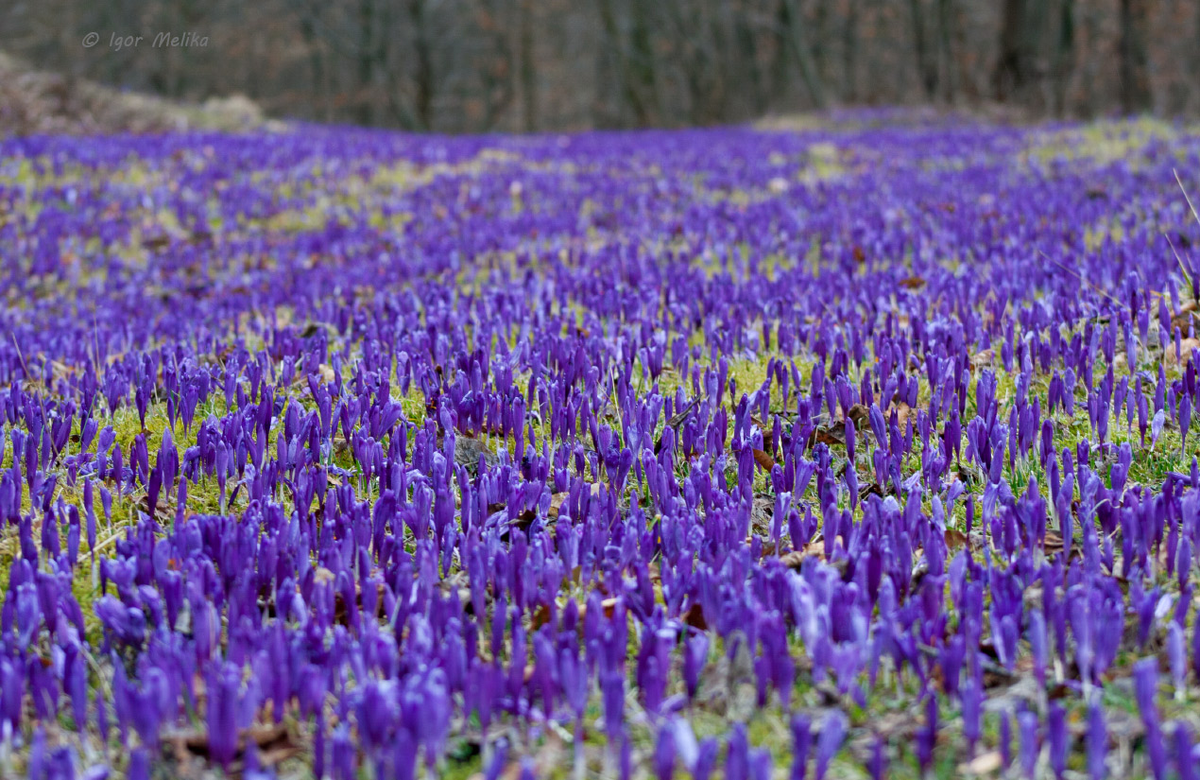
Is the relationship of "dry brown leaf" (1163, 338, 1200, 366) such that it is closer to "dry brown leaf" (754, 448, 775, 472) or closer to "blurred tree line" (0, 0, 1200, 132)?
"dry brown leaf" (754, 448, 775, 472)

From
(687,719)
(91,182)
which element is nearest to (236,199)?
(91,182)

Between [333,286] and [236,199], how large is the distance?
531 cm

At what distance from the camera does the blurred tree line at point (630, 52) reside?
3288cm

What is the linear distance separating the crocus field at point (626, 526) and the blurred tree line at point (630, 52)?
68.4 ft

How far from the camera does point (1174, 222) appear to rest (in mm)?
7301

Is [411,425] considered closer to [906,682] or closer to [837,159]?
[906,682]

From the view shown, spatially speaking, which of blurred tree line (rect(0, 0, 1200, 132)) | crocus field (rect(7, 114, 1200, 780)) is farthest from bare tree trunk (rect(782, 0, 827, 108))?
crocus field (rect(7, 114, 1200, 780))

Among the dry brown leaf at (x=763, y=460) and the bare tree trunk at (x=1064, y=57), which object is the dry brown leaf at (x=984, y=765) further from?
the bare tree trunk at (x=1064, y=57)

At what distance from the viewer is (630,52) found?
40438 millimetres

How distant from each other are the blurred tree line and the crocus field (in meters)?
20.9

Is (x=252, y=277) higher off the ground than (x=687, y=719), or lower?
higher

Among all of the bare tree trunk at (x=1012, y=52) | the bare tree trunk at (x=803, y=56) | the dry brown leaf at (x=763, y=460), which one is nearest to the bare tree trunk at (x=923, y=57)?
the bare tree trunk at (x=803, y=56)

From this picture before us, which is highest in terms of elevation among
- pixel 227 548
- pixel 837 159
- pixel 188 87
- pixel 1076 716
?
pixel 188 87

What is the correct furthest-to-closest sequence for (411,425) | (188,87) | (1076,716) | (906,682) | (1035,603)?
(188,87) → (411,425) → (1035,603) → (906,682) → (1076,716)
